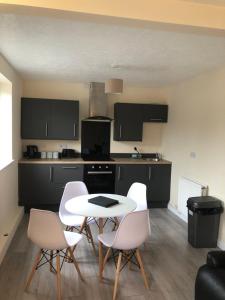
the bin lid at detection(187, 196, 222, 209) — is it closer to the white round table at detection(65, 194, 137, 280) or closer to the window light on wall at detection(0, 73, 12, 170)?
the white round table at detection(65, 194, 137, 280)

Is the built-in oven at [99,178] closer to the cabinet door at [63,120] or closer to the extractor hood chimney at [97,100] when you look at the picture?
the cabinet door at [63,120]

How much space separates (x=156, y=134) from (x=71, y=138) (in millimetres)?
1869

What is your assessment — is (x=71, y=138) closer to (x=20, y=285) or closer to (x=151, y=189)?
(x=151, y=189)

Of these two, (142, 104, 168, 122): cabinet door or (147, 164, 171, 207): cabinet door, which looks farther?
(142, 104, 168, 122): cabinet door

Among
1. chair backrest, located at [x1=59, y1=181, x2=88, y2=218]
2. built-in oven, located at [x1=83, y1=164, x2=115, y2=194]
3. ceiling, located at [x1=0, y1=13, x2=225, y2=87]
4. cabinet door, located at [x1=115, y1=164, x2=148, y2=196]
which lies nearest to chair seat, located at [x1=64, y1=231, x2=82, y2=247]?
chair backrest, located at [x1=59, y1=181, x2=88, y2=218]

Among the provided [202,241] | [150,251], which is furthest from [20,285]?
[202,241]

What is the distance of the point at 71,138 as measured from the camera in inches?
194

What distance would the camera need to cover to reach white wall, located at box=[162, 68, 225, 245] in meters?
3.57

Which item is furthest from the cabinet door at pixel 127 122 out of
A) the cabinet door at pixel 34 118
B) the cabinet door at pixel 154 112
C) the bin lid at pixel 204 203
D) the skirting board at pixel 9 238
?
the skirting board at pixel 9 238

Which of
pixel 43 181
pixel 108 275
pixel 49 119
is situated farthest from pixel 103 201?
pixel 49 119

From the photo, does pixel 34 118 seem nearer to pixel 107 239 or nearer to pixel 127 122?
pixel 127 122

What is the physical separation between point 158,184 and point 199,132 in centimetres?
143

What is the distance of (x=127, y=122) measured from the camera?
5.12m

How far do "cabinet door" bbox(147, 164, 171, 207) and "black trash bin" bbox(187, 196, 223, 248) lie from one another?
1486mm
